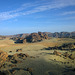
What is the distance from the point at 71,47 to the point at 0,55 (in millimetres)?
19975

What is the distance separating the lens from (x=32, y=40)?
51.1m

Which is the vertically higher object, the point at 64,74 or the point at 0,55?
the point at 0,55

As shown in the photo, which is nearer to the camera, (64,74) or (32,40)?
(64,74)

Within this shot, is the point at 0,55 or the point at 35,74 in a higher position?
the point at 0,55

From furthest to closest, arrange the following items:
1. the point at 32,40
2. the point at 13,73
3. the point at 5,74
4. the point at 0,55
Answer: the point at 32,40 → the point at 0,55 → the point at 13,73 → the point at 5,74

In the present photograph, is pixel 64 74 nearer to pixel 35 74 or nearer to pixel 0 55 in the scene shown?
pixel 35 74

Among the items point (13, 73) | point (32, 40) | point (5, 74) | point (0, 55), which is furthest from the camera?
point (32, 40)

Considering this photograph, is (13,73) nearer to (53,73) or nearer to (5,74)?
(5,74)

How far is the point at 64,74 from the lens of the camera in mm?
9320

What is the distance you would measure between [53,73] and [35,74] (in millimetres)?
1844

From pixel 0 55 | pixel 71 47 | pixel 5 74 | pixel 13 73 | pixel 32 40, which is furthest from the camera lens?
pixel 32 40

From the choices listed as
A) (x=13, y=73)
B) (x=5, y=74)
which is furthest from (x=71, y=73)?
(x=5, y=74)

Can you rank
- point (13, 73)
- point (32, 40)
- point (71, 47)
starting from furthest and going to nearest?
point (32, 40) → point (71, 47) → point (13, 73)

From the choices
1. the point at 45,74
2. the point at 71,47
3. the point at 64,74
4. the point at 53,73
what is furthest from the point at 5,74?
the point at 71,47
